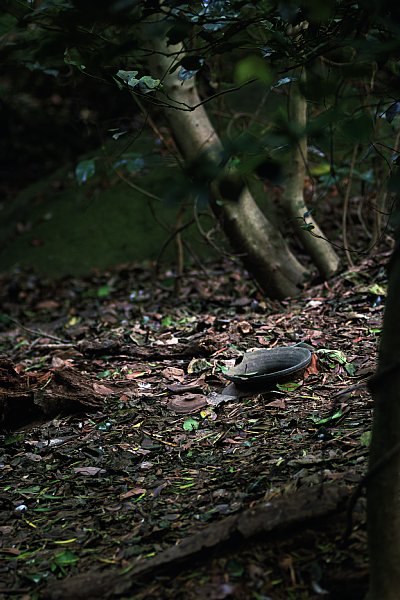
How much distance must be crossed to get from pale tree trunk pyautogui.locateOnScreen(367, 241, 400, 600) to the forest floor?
0.24 ft

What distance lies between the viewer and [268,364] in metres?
3.00

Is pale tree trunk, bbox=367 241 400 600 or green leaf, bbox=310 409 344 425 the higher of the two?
pale tree trunk, bbox=367 241 400 600

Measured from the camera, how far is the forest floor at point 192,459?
67.2 inches

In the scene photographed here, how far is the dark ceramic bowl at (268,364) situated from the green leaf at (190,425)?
27 centimetres

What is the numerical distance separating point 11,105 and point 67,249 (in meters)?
3.37

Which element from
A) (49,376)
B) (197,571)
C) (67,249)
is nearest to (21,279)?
(67,249)

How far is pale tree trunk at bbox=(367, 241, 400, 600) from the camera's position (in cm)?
141

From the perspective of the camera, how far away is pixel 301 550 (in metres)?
1.74

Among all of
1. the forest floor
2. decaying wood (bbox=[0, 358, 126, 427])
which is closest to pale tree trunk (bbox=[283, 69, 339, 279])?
the forest floor

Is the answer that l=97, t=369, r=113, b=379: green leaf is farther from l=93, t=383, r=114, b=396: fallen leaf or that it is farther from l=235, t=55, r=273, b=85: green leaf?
l=235, t=55, r=273, b=85: green leaf

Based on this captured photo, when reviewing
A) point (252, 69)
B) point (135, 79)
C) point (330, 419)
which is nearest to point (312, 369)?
point (330, 419)

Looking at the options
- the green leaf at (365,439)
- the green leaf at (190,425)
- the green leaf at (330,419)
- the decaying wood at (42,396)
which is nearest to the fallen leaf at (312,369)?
the green leaf at (330,419)

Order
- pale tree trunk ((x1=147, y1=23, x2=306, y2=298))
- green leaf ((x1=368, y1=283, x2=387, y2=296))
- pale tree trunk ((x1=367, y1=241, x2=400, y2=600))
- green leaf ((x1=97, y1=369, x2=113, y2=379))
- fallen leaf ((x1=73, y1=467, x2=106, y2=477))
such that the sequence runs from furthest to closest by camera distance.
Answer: pale tree trunk ((x1=147, y1=23, x2=306, y2=298)) → green leaf ((x1=368, y1=283, x2=387, y2=296)) → green leaf ((x1=97, y1=369, x2=113, y2=379)) → fallen leaf ((x1=73, y1=467, x2=106, y2=477)) → pale tree trunk ((x1=367, y1=241, x2=400, y2=600))

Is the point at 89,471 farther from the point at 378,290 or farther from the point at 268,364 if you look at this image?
the point at 378,290
